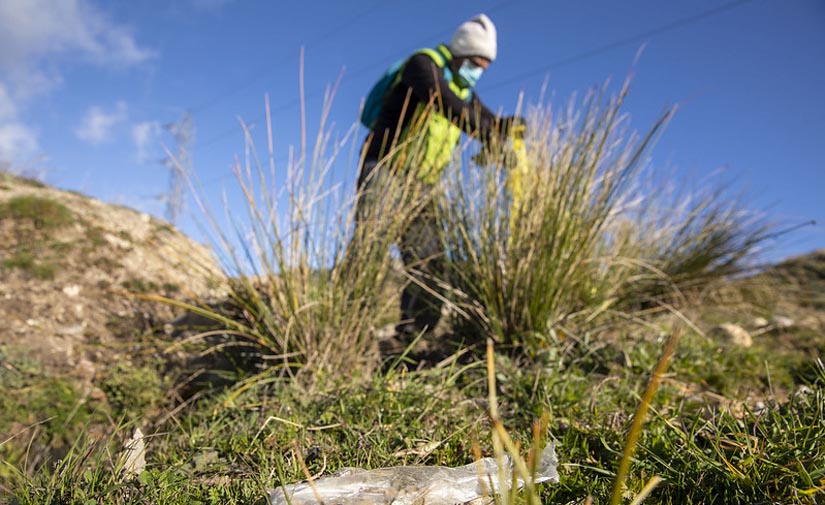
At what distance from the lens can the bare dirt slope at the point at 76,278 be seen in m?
2.61

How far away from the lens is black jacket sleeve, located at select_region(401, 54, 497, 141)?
2.35 meters

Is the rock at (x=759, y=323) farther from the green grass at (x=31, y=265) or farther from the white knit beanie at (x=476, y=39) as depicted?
the green grass at (x=31, y=265)

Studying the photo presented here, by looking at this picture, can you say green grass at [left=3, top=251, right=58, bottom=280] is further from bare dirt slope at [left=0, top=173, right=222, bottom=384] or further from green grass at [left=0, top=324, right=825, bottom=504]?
green grass at [left=0, top=324, right=825, bottom=504]

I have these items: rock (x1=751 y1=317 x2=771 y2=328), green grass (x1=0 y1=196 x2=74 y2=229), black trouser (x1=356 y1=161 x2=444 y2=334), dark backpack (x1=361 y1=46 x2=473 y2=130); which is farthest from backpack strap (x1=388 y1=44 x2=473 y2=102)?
green grass (x1=0 y1=196 x2=74 y2=229)

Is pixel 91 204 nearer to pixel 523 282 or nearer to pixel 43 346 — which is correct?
pixel 43 346

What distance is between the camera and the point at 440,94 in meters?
2.36

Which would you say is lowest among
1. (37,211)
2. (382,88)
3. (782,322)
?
(782,322)

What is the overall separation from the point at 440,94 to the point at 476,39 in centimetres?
63

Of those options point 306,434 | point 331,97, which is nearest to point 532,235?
point 331,97

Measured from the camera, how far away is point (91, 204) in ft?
13.3

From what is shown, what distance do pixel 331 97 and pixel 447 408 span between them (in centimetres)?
142

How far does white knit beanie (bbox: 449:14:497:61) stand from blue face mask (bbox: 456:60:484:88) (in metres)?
0.07

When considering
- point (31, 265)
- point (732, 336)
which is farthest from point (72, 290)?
point (732, 336)

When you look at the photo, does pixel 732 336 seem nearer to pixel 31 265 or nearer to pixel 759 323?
pixel 759 323
